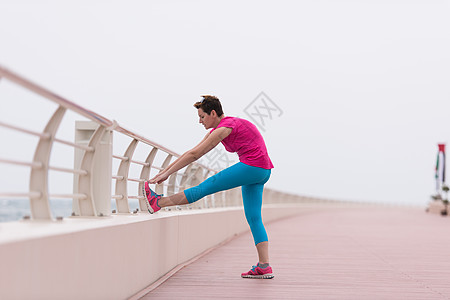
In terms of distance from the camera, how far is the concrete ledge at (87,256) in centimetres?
292

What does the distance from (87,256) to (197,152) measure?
73.8 inches

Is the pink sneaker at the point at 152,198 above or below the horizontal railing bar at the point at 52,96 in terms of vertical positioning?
below

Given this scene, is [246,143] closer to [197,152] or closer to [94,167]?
[197,152]

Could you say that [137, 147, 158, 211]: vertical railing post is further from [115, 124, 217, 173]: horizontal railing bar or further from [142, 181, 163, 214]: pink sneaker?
[142, 181, 163, 214]: pink sneaker

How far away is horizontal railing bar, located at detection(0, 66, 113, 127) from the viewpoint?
280 centimetres

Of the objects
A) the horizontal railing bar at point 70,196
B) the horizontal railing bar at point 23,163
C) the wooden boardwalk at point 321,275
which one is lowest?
the wooden boardwalk at point 321,275

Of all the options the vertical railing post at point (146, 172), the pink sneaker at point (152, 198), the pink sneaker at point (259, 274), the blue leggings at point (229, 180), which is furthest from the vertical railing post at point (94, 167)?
the pink sneaker at point (259, 274)

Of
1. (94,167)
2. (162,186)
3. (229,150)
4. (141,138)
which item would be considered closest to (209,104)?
(229,150)

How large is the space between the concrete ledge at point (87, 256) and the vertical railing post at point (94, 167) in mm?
152

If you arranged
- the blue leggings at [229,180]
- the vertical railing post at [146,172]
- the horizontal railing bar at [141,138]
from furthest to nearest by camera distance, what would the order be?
the vertical railing post at [146,172] < the blue leggings at [229,180] < the horizontal railing bar at [141,138]

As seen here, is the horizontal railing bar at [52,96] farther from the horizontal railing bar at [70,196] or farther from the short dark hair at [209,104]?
the short dark hair at [209,104]

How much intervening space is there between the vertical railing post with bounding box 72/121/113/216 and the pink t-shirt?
1330 millimetres

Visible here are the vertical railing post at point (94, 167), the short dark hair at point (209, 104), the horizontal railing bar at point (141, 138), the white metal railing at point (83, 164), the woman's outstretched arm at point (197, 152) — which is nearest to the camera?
the white metal railing at point (83, 164)

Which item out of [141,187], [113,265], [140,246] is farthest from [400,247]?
[113,265]
